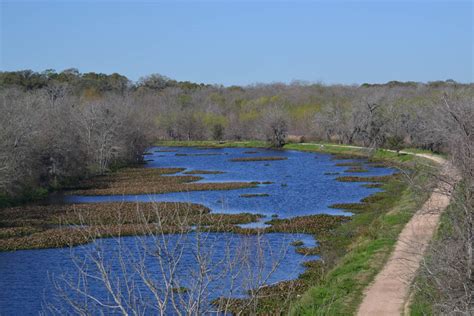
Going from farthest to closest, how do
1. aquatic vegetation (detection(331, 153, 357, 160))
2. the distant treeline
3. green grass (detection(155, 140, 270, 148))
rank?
1. green grass (detection(155, 140, 270, 148))
2. aquatic vegetation (detection(331, 153, 357, 160))
3. the distant treeline

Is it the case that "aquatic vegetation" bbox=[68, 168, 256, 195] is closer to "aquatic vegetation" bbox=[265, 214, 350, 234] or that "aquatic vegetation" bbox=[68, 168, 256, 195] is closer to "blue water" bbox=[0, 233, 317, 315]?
"aquatic vegetation" bbox=[265, 214, 350, 234]

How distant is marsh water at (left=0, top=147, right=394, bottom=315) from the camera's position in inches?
948

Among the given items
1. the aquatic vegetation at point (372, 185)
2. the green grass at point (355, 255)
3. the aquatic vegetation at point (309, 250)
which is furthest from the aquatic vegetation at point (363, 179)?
the aquatic vegetation at point (309, 250)

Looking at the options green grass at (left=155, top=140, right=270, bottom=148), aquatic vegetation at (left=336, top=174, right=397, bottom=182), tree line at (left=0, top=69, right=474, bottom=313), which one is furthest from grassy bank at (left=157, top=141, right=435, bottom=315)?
green grass at (left=155, top=140, right=270, bottom=148)

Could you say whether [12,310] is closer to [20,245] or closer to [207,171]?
[20,245]

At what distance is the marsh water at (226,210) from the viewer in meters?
24.1

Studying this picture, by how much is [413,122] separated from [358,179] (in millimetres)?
29408

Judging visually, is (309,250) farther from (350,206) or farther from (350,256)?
(350,206)

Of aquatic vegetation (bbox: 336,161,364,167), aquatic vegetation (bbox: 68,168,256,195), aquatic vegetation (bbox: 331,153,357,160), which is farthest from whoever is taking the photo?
aquatic vegetation (bbox: 331,153,357,160)

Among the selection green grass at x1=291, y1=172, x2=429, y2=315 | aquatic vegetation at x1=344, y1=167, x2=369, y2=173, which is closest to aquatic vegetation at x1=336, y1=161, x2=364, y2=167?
aquatic vegetation at x1=344, y1=167, x2=369, y2=173

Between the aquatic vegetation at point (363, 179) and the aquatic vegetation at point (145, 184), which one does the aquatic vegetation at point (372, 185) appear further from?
the aquatic vegetation at point (145, 184)

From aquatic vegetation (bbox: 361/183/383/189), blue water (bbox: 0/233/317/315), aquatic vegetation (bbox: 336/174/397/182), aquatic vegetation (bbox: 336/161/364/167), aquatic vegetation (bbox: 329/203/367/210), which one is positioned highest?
aquatic vegetation (bbox: 336/161/364/167)

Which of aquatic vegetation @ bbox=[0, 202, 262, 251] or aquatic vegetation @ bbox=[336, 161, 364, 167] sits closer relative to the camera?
aquatic vegetation @ bbox=[0, 202, 262, 251]

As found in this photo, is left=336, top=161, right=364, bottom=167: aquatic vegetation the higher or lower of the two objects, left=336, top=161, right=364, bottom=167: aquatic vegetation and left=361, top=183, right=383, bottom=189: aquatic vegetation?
the higher
